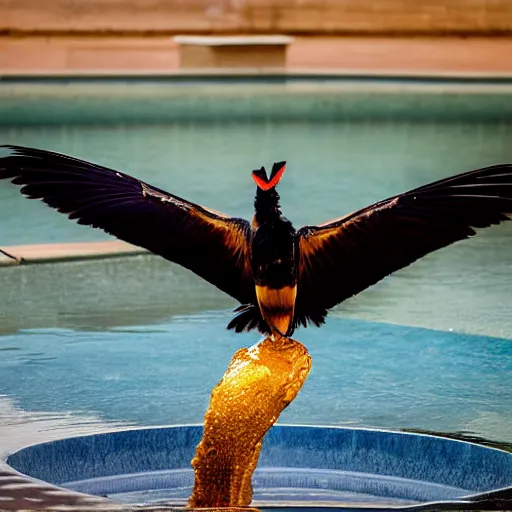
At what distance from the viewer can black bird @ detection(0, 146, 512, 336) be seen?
377cm

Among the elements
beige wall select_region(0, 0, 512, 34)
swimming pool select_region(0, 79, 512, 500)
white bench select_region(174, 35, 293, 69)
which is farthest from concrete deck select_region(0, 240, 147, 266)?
beige wall select_region(0, 0, 512, 34)

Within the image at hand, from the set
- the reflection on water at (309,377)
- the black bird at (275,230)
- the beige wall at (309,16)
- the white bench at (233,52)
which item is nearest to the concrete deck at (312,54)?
the beige wall at (309,16)

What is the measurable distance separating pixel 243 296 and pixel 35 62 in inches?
1064

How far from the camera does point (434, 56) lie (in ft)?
102

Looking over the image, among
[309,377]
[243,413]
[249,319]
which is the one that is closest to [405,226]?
[249,319]

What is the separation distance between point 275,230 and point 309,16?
101ft

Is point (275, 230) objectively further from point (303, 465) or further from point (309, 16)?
point (309, 16)

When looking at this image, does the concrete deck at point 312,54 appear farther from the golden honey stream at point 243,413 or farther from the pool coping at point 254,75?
the golden honey stream at point 243,413

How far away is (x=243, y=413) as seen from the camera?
383 cm

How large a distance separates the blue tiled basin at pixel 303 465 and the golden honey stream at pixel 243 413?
30.6 inches

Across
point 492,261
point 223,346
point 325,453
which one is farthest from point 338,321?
point 325,453

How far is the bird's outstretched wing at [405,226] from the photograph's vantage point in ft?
12.4

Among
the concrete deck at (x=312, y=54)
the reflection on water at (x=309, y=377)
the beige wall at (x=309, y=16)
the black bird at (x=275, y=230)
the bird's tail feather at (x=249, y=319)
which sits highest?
the beige wall at (x=309, y=16)

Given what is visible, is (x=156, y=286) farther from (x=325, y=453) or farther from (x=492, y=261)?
(x=325, y=453)
